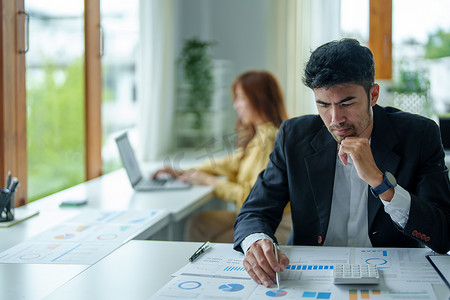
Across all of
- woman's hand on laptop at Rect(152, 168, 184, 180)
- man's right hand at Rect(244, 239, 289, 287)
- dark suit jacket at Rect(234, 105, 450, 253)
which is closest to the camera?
man's right hand at Rect(244, 239, 289, 287)

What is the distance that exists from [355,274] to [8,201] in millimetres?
1423

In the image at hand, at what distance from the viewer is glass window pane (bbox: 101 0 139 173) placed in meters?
3.98

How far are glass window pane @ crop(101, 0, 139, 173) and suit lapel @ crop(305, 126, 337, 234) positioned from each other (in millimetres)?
2181

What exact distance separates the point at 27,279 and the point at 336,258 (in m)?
0.86

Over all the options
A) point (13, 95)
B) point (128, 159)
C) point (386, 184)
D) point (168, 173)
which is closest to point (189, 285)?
point (386, 184)

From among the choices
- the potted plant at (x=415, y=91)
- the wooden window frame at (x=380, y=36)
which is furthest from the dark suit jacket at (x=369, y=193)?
the potted plant at (x=415, y=91)

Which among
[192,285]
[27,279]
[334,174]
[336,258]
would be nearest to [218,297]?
[192,285]

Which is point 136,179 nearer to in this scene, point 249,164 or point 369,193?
point 249,164

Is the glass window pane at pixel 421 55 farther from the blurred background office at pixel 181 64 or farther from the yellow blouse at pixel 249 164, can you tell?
the yellow blouse at pixel 249 164

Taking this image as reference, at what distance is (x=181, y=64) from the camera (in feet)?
15.5

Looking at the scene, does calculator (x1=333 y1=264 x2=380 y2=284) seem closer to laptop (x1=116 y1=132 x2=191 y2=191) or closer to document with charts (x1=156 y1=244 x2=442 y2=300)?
document with charts (x1=156 y1=244 x2=442 y2=300)

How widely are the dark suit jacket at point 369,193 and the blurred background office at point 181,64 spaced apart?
1834mm

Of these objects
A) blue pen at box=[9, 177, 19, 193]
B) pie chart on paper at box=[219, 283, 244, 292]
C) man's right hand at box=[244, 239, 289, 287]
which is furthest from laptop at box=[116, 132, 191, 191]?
pie chart on paper at box=[219, 283, 244, 292]

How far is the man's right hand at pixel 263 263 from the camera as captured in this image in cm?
151
